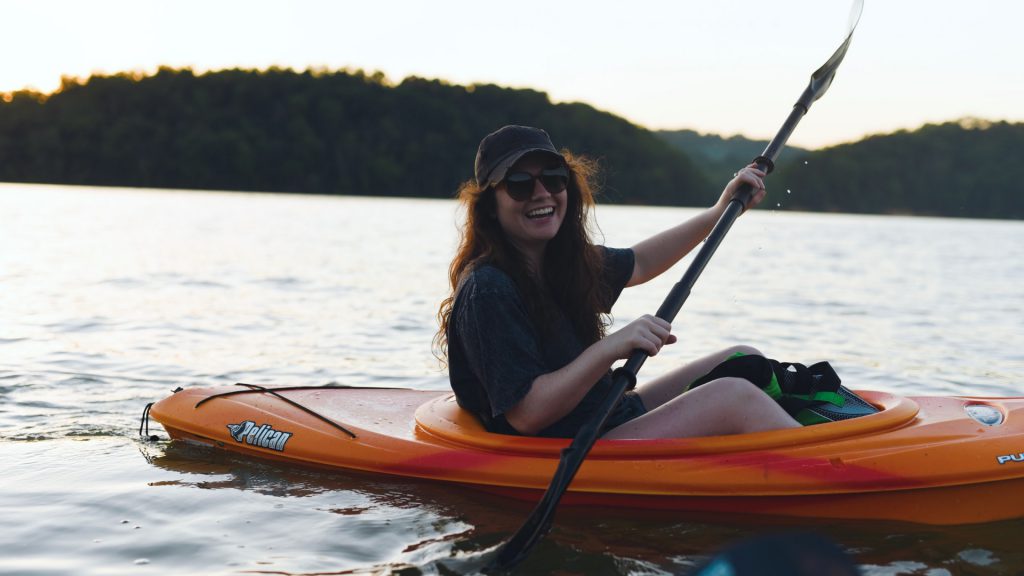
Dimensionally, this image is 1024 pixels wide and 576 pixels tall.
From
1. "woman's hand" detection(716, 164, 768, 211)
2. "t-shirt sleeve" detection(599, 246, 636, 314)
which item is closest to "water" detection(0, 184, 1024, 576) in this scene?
"t-shirt sleeve" detection(599, 246, 636, 314)

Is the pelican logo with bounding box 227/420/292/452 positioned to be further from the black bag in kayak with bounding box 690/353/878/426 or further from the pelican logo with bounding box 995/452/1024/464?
the pelican logo with bounding box 995/452/1024/464

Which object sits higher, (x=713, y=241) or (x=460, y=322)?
(x=713, y=241)

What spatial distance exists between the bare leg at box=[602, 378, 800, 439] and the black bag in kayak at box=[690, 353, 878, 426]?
5.0 inches

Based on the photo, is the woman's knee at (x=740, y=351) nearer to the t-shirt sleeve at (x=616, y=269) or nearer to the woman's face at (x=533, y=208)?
the t-shirt sleeve at (x=616, y=269)

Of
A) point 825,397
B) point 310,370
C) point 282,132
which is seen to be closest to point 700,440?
point 825,397

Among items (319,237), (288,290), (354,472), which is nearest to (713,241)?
(354,472)

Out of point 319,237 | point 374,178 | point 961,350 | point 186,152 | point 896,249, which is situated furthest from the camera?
point 374,178

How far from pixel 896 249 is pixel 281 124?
36.9 metres

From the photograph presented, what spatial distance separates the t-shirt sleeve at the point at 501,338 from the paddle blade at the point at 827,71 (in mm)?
1910

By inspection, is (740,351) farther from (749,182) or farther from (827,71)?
(827,71)

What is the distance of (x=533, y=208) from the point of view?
9.90 ft

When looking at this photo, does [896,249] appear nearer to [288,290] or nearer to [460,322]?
[288,290]

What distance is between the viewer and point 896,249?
2330 centimetres

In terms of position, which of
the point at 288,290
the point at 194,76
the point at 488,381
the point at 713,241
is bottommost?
the point at 288,290
